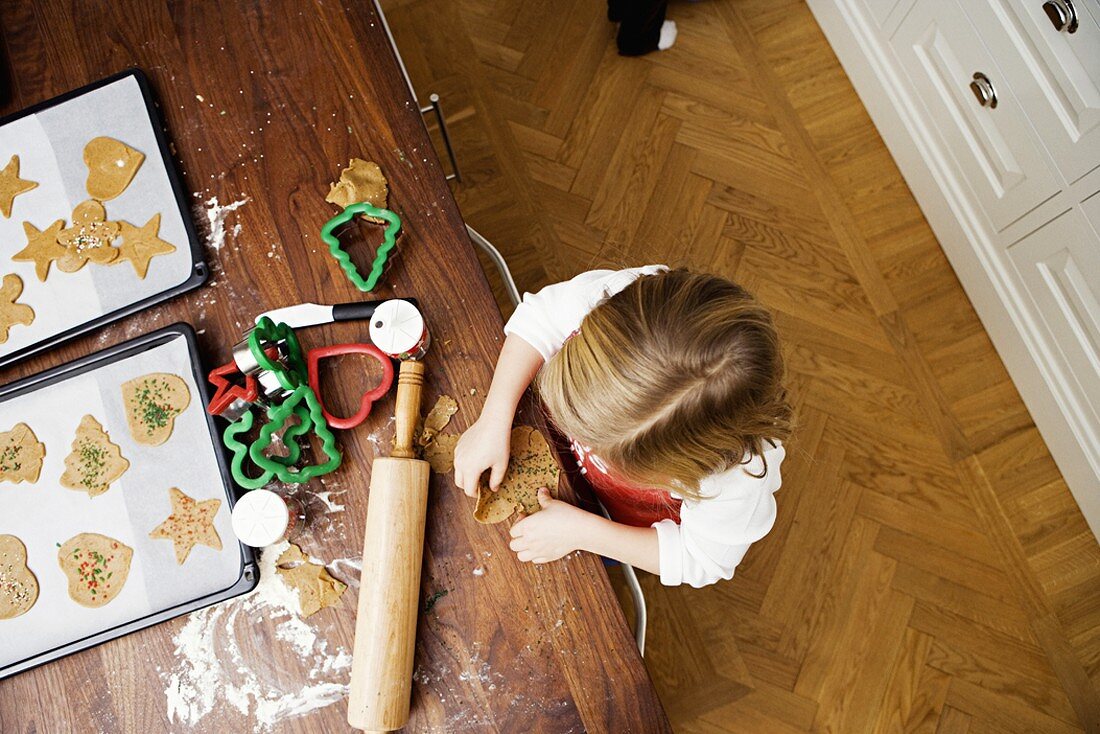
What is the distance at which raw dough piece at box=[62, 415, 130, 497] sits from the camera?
79cm

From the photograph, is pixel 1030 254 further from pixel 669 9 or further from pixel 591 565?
pixel 591 565

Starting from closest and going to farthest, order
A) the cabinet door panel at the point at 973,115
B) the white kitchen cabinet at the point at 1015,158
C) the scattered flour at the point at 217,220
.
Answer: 1. the scattered flour at the point at 217,220
2. the white kitchen cabinet at the point at 1015,158
3. the cabinet door panel at the point at 973,115

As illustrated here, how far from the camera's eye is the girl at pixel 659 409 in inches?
26.2

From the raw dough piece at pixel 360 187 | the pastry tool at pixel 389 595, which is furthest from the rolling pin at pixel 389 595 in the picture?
the raw dough piece at pixel 360 187

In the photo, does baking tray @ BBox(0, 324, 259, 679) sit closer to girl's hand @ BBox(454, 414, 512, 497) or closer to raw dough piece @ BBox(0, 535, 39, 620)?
raw dough piece @ BBox(0, 535, 39, 620)

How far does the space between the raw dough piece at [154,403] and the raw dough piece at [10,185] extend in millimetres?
294

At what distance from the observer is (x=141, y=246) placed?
2.81 ft

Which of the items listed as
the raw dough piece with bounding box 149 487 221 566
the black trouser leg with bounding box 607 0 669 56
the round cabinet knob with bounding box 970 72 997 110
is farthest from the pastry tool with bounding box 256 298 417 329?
the round cabinet knob with bounding box 970 72 997 110

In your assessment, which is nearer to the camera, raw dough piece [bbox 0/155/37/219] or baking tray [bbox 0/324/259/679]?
baking tray [bbox 0/324/259/679]

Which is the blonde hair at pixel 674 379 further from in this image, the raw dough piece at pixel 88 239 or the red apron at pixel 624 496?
the raw dough piece at pixel 88 239

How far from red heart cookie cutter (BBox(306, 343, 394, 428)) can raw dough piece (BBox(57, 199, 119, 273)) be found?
29 centimetres

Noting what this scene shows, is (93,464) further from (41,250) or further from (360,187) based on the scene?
(360,187)

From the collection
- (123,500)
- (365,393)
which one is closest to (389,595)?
(365,393)

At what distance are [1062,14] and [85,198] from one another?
1.46m
